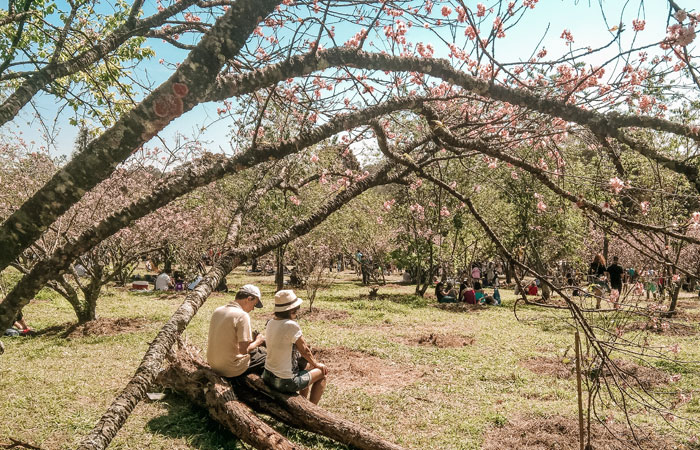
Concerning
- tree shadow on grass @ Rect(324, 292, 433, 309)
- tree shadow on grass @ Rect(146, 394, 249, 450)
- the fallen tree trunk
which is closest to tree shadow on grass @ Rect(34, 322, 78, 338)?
the fallen tree trunk

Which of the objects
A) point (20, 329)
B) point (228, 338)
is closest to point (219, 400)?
point (228, 338)

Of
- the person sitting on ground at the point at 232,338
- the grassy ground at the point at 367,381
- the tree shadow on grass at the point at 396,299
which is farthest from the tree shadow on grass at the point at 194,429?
the tree shadow on grass at the point at 396,299

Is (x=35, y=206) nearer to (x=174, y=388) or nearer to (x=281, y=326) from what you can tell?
(x=281, y=326)

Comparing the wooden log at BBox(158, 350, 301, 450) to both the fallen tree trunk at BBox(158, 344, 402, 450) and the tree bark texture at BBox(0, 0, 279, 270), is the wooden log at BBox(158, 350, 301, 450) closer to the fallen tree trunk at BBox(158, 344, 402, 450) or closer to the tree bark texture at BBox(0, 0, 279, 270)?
the fallen tree trunk at BBox(158, 344, 402, 450)

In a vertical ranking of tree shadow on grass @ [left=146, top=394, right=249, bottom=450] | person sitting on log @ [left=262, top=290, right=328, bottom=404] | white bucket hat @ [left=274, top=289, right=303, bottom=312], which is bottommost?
tree shadow on grass @ [left=146, top=394, right=249, bottom=450]

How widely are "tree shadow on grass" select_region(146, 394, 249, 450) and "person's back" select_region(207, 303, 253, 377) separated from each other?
0.64 meters

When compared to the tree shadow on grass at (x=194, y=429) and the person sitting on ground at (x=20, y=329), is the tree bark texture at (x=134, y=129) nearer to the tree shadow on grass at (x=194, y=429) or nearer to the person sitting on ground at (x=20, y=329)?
the tree shadow on grass at (x=194, y=429)

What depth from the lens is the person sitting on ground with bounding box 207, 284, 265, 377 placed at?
507 centimetres

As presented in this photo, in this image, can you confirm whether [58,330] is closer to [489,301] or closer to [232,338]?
[232,338]

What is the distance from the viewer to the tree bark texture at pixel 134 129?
74.5 inches

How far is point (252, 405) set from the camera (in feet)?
17.0

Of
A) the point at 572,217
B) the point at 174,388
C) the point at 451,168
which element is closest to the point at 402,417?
the point at 174,388

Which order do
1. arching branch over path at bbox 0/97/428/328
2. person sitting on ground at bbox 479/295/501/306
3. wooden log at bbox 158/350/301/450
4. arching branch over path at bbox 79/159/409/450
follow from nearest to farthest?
arching branch over path at bbox 79/159/409/450 < arching branch over path at bbox 0/97/428/328 < wooden log at bbox 158/350/301/450 < person sitting on ground at bbox 479/295/501/306

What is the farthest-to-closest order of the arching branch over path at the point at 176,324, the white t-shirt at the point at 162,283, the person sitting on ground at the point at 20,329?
the white t-shirt at the point at 162,283, the person sitting on ground at the point at 20,329, the arching branch over path at the point at 176,324
